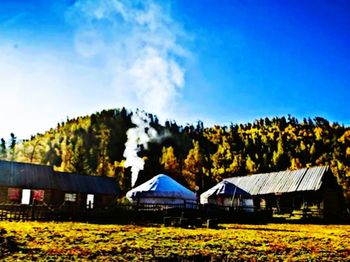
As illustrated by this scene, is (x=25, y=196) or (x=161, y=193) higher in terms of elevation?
(x=161, y=193)

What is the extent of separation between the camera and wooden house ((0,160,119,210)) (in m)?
40.9

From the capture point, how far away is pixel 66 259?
9.34 m

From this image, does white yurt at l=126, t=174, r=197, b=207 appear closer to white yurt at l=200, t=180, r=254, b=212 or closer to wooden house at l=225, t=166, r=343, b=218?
white yurt at l=200, t=180, r=254, b=212

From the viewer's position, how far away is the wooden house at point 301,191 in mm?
42156

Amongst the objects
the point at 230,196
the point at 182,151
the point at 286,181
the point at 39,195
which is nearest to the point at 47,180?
the point at 39,195

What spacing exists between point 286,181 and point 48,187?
93.3 feet

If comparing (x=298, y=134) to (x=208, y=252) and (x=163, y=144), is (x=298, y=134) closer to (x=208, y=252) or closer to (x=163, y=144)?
(x=163, y=144)

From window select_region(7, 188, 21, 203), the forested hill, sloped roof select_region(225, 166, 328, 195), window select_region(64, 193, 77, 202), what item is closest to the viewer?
window select_region(7, 188, 21, 203)

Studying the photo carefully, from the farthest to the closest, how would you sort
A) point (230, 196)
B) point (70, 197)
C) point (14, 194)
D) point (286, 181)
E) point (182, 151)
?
1. point (182, 151)
2. point (70, 197)
3. point (286, 181)
4. point (14, 194)
5. point (230, 196)

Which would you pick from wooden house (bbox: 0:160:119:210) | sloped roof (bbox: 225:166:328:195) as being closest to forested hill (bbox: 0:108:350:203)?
sloped roof (bbox: 225:166:328:195)

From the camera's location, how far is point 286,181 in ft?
154

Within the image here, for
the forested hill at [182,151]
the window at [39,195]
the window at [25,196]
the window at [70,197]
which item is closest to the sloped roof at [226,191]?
the window at [70,197]

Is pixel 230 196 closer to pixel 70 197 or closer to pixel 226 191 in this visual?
pixel 226 191

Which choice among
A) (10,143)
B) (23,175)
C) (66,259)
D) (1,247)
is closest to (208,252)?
(66,259)
